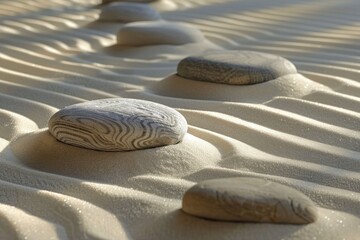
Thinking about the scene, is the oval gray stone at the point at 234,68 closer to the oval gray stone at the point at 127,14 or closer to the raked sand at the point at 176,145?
the raked sand at the point at 176,145

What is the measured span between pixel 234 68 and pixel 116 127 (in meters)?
0.97

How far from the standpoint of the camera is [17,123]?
272cm

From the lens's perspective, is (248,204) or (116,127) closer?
(248,204)

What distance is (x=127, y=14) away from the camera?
4.90 metres

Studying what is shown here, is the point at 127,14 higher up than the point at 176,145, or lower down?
lower down

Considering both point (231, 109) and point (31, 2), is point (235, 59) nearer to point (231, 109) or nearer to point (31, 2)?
point (231, 109)

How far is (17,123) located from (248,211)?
3.82 ft

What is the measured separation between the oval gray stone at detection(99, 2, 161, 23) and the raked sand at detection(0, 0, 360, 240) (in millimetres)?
250

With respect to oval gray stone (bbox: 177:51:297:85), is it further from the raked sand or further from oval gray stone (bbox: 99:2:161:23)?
oval gray stone (bbox: 99:2:161:23)

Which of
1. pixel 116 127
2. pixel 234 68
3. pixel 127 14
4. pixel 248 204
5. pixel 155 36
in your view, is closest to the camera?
pixel 248 204

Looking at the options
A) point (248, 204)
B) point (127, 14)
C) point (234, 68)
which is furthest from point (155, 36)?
point (248, 204)

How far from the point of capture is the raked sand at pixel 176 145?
6.24 ft

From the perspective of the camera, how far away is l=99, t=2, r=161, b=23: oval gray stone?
4883 millimetres

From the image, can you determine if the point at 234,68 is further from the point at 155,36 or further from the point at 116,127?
the point at 155,36
